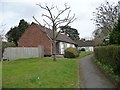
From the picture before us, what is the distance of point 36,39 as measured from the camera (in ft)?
168

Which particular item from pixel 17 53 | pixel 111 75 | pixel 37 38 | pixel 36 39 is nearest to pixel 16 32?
pixel 36 39

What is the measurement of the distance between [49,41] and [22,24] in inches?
1053

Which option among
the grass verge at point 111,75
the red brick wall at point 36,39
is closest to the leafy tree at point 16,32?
the red brick wall at point 36,39

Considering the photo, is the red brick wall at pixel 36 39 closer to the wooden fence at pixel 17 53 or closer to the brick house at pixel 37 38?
the brick house at pixel 37 38

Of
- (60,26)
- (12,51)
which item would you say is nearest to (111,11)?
(60,26)

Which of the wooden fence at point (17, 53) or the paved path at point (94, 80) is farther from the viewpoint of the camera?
the wooden fence at point (17, 53)

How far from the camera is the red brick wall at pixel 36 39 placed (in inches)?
1971

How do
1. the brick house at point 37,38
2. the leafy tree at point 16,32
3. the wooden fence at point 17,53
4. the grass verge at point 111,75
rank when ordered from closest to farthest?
1. the grass verge at point 111,75
2. the wooden fence at point 17,53
3. the brick house at point 37,38
4. the leafy tree at point 16,32

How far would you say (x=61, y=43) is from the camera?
59.1m

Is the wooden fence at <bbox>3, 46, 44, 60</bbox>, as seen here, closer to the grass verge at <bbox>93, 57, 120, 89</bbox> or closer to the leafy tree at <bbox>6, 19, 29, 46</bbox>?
the grass verge at <bbox>93, 57, 120, 89</bbox>

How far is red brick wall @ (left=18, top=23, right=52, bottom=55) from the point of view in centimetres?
5006

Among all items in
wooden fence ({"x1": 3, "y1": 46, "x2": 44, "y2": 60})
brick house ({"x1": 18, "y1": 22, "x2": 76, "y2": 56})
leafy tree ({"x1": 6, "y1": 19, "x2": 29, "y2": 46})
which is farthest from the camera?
leafy tree ({"x1": 6, "y1": 19, "x2": 29, "y2": 46})

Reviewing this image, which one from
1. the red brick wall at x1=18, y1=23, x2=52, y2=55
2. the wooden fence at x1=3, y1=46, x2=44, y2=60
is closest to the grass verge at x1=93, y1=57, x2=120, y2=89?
the wooden fence at x1=3, y1=46, x2=44, y2=60

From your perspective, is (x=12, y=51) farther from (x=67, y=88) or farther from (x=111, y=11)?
(x=67, y=88)
